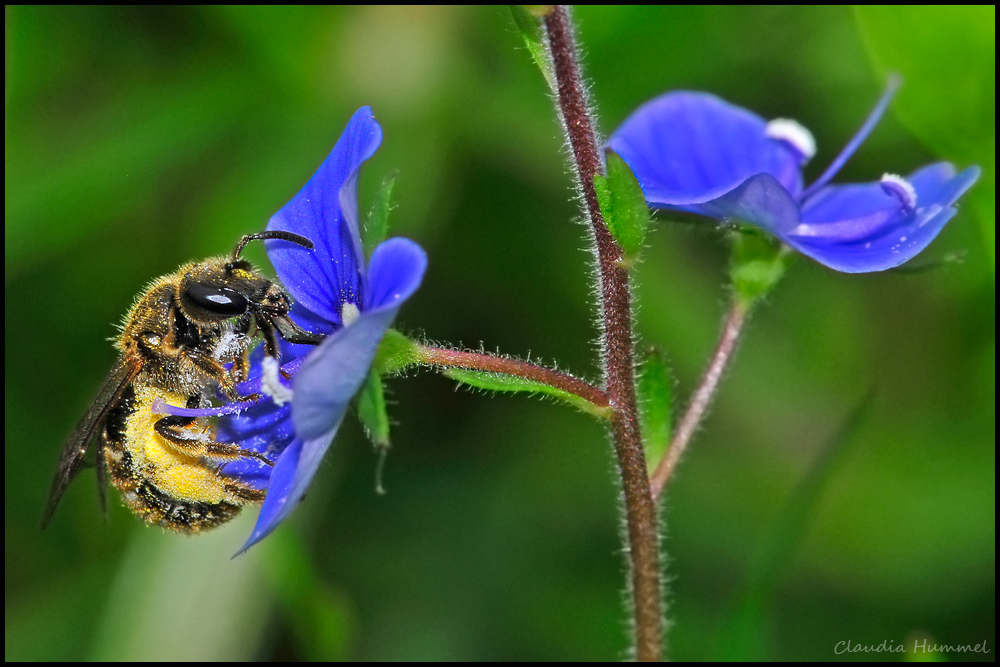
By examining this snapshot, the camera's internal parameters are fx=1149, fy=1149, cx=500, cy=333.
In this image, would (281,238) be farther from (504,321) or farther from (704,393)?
(504,321)

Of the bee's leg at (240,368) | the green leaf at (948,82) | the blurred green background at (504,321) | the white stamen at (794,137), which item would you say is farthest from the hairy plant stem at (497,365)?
the green leaf at (948,82)

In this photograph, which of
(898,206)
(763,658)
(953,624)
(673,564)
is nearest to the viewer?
(898,206)

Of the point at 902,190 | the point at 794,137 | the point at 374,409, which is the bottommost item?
the point at 374,409

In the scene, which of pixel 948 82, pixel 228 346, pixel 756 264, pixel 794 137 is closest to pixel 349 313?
pixel 228 346

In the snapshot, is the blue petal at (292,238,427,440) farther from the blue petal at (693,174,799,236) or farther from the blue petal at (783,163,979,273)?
the blue petal at (783,163,979,273)

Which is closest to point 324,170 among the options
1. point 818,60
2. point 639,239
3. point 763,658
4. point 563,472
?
point 639,239

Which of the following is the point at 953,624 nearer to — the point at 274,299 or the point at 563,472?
the point at 563,472

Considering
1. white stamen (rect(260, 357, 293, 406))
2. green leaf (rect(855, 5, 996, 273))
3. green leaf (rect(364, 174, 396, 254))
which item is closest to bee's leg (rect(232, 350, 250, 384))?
white stamen (rect(260, 357, 293, 406))
